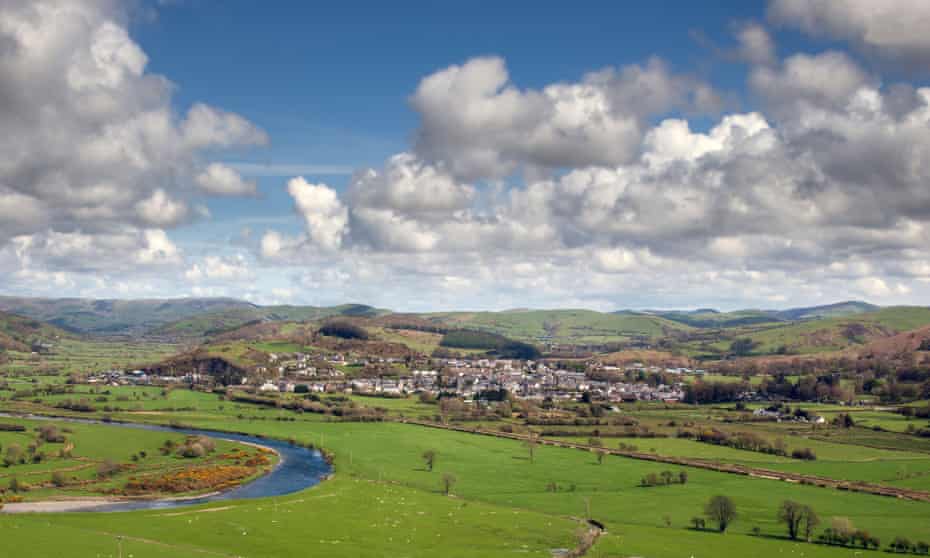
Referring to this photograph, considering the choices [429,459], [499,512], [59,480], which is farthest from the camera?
[429,459]

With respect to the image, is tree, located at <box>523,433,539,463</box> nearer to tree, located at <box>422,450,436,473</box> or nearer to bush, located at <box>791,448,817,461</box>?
tree, located at <box>422,450,436,473</box>

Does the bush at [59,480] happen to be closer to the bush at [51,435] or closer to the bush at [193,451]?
the bush at [193,451]

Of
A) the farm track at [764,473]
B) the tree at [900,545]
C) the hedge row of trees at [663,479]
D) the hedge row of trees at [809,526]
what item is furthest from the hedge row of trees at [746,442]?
the tree at [900,545]

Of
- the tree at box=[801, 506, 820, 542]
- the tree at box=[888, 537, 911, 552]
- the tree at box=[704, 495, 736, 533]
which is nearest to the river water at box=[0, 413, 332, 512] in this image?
the tree at box=[704, 495, 736, 533]

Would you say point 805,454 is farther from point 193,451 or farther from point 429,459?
point 193,451

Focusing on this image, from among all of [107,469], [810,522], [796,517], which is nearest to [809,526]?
[810,522]

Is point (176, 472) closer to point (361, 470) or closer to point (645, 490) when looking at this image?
point (361, 470)

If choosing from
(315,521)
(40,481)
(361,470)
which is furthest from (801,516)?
(40,481)
